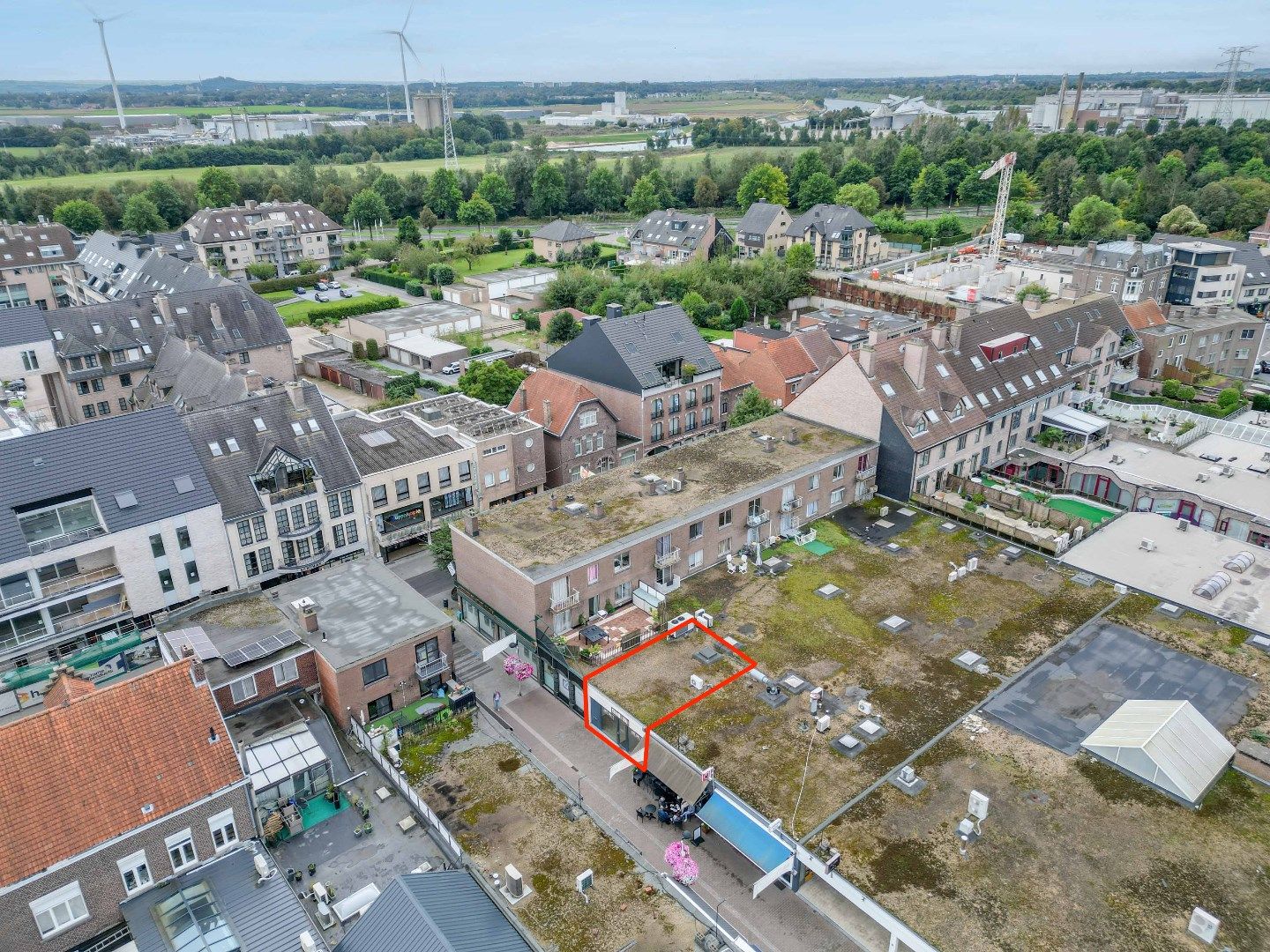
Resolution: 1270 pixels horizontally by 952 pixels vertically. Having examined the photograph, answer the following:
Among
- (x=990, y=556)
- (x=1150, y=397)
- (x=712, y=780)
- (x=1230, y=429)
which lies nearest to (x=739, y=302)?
(x=1150, y=397)

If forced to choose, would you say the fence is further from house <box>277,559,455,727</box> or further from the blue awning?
the blue awning

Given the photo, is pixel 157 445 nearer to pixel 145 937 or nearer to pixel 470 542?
pixel 470 542

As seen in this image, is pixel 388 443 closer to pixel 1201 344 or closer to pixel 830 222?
pixel 1201 344

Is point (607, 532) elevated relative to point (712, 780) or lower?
elevated

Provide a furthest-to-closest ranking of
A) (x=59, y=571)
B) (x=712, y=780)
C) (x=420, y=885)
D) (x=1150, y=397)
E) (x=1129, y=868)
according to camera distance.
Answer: (x=1150, y=397), (x=59, y=571), (x=712, y=780), (x=1129, y=868), (x=420, y=885)

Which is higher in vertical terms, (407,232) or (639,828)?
(407,232)

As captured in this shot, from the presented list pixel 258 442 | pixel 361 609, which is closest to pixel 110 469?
pixel 258 442
